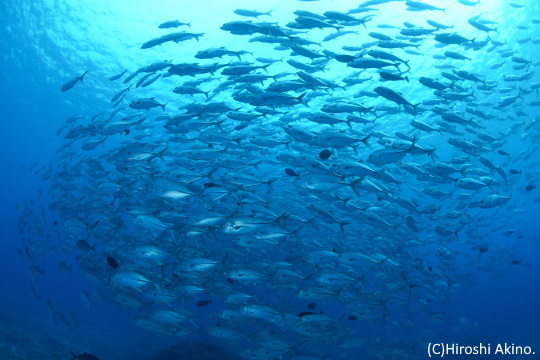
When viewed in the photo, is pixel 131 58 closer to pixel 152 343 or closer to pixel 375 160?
pixel 152 343

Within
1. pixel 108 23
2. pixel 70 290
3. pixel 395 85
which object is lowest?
pixel 70 290

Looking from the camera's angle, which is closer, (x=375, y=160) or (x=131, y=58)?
(x=375, y=160)

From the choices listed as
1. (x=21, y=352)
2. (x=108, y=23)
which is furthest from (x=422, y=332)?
(x=108, y=23)

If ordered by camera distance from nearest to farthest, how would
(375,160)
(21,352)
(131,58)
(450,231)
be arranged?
(375,160) < (21,352) < (450,231) < (131,58)

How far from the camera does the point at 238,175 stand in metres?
6.88

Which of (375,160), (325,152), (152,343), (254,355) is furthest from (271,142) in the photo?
(152,343)

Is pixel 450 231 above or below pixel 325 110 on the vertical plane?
below

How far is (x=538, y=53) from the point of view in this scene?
76.6ft

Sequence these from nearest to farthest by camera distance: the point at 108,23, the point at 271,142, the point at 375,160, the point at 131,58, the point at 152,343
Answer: the point at 375,160, the point at 271,142, the point at 152,343, the point at 108,23, the point at 131,58

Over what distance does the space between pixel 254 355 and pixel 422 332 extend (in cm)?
930

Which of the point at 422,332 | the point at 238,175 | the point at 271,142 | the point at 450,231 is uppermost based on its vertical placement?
the point at 271,142

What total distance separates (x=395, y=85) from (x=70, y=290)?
5219 centimetres

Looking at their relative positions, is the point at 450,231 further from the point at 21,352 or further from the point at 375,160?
the point at 21,352

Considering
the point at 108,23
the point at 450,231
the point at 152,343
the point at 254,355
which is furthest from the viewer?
the point at 108,23
